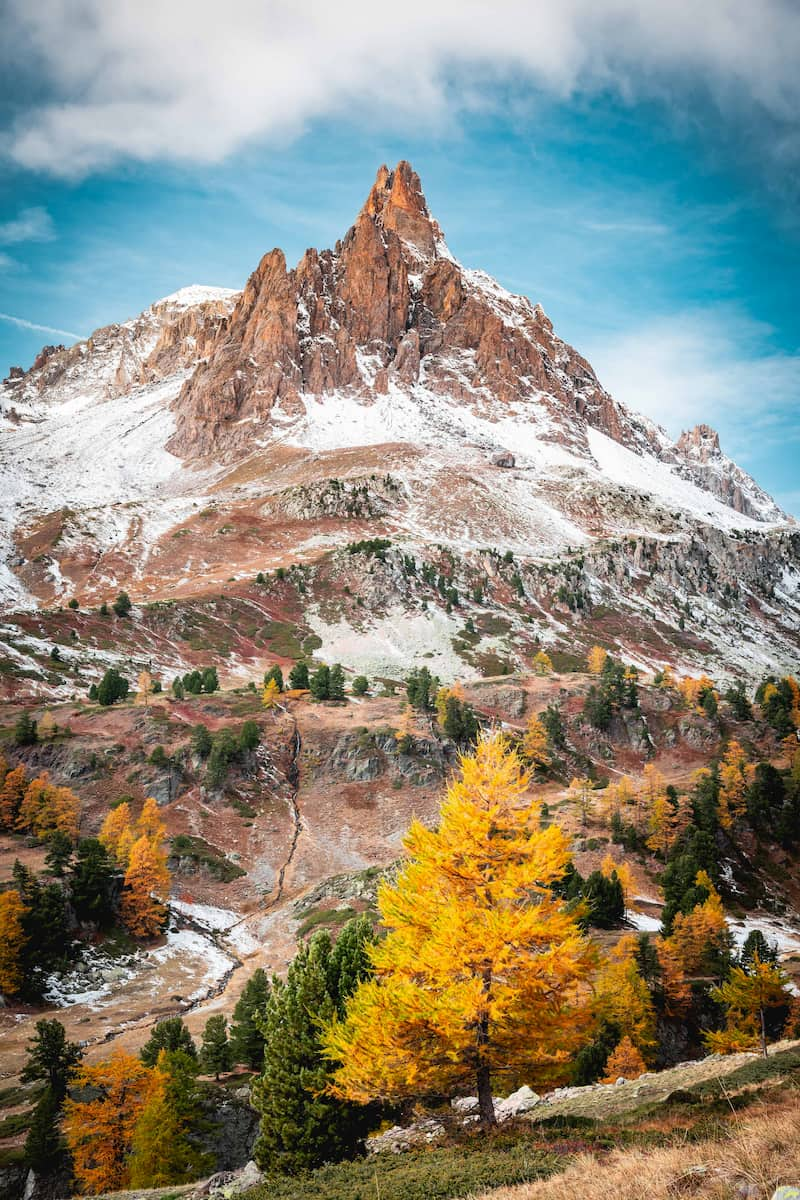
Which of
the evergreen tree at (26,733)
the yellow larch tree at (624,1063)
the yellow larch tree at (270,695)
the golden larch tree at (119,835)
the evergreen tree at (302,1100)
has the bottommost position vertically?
the yellow larch tree at (624,1063)

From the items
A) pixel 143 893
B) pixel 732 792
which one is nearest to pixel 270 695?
pixel 143 893

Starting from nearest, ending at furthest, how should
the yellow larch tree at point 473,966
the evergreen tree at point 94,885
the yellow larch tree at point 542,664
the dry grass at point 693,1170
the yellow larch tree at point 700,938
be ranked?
the dry grass at point 693,1170
the yellow larch tree at point 473,966
the yellow larch tree at point 700,938
the evergreen tree at point 94,885
the yellow larch tree at point 542,664

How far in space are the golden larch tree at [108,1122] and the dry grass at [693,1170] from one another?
20722mm

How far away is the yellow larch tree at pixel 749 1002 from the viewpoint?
3186 centimetres

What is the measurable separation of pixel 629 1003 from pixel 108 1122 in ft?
81.2

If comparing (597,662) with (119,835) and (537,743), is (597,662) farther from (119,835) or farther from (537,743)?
(119,835)

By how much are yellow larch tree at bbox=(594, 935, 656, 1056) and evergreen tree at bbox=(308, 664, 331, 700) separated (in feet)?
179

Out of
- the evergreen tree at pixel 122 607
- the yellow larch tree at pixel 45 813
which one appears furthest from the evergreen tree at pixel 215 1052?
the evergreen tree at pixel 122 607

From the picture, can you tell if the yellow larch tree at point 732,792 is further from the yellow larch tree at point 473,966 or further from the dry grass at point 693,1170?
the dry grass at point 693,1170

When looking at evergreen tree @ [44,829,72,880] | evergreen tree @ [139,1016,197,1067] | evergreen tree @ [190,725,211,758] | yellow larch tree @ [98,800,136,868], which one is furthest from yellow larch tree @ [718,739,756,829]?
evergreen tree @ [44,829,72,880]

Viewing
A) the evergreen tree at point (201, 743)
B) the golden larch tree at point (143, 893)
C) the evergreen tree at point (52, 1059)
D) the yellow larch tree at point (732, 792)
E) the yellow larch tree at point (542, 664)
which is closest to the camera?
the evergreen tree at point (52, 1059)

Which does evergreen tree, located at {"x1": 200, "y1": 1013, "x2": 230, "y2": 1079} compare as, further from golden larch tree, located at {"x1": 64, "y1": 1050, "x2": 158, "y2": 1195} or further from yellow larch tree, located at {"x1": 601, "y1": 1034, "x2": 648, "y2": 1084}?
yellow larch tree, located at {"x1": 601, "y1": 1034, "x2": 648, "y2": 1084}

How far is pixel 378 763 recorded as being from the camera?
7412 cm

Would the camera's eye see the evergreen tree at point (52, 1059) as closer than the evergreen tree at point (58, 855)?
Yes
